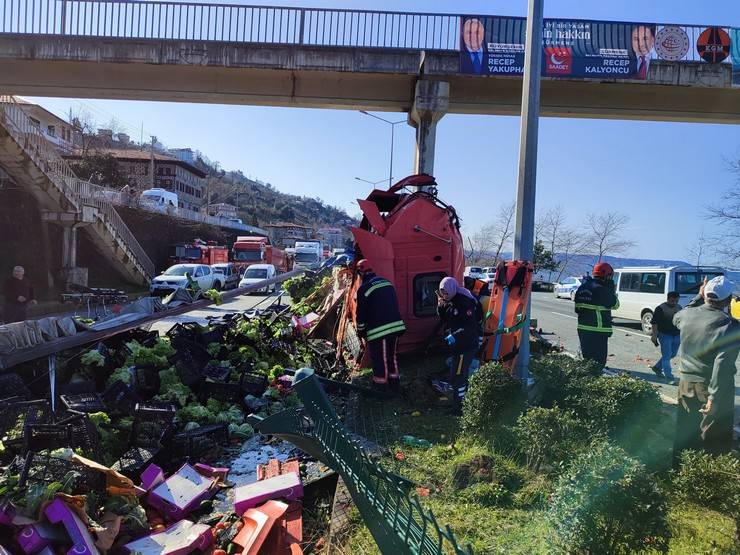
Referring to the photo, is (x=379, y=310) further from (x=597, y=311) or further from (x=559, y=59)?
(x=559, y=59)

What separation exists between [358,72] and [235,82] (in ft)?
12.9

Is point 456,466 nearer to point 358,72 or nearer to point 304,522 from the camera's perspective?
point 304,522

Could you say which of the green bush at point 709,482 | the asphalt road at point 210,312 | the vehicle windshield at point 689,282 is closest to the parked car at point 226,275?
the asphalt road at point 210,312

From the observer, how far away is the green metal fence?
221 cm

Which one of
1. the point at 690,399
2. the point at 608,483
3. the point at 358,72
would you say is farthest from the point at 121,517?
the point at 358,72

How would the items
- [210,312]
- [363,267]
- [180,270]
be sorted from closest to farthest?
[363,267] < [210,312] < [180,270]

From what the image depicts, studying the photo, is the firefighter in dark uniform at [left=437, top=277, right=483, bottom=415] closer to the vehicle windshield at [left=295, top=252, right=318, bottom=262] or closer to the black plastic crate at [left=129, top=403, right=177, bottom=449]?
the black plastic crate at [left=129, top=403, right=177, bottom=449]

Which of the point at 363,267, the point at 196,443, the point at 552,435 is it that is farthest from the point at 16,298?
the point at 552,435

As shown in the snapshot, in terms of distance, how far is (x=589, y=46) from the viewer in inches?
540

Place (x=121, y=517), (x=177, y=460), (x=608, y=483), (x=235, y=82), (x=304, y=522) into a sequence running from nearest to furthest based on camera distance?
1. (x=608, y=483)
2. (x=121, y=517)
3. (x=304, y=522)
4. (x=177, y=460)
5. (x=235, y=82)

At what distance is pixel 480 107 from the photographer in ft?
50.3

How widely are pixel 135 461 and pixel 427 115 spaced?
1294 centimetres

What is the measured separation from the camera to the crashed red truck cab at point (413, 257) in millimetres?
7457

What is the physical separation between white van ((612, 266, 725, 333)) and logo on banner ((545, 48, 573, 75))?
6.72 meters
